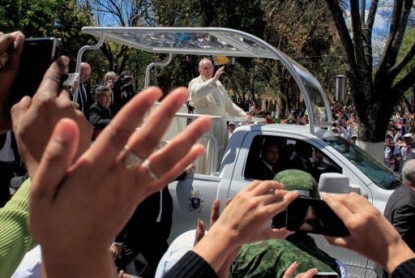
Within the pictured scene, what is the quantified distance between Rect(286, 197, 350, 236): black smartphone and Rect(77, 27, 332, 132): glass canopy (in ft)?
13.2

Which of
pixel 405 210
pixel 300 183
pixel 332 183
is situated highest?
pixel 300 183

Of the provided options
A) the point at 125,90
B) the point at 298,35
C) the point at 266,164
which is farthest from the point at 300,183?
the point at 298,35

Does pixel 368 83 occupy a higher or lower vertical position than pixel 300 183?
lower

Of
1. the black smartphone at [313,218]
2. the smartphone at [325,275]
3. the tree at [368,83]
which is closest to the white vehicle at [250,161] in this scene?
the smartphone at [325,275]

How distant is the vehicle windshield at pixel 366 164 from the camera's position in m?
5.16

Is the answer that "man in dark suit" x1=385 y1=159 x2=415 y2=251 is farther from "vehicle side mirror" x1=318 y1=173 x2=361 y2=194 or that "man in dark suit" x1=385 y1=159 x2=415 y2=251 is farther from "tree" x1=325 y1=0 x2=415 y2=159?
"tree" x1=325 y1=0 x2=415 y2=159

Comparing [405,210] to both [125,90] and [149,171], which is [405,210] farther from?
[125,90]

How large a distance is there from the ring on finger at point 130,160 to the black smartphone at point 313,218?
596mm

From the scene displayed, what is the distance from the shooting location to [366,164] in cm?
535

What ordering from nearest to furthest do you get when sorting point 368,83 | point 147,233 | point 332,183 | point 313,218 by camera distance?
point 313,218
point 332,183
point 147,233
point 368,83

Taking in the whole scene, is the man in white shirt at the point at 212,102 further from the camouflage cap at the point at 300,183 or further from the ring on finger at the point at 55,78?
the ring on finger at the point at 55,78

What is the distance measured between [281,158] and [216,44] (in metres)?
1.69

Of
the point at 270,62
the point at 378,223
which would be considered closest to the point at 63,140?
the point at 378,223

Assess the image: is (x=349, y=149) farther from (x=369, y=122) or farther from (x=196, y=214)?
(x=369, y=122)
